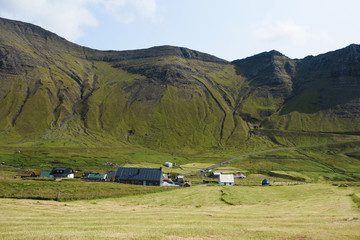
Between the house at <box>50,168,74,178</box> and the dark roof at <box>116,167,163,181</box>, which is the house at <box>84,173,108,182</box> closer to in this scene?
the dark roof at <box>116,167,163,181</box>

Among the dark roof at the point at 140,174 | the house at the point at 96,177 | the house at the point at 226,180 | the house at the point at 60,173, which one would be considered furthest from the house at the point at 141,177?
the house at the point at 226,180

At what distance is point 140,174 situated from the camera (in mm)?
111188

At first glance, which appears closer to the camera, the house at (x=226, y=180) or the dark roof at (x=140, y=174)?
the dark roof at (x=140, y=174)

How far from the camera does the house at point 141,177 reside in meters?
108

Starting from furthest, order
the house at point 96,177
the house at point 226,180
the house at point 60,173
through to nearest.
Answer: the house at point 226,180 < the house at point 60,173 < the house at point 96,177

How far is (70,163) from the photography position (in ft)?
528

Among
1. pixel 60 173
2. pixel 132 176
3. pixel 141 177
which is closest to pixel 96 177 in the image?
pixel 60 173

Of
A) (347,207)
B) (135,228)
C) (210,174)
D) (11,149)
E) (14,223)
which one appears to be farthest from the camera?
(11,149)

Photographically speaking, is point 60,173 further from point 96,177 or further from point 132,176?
point 132,176

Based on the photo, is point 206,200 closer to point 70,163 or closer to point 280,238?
point 280,238

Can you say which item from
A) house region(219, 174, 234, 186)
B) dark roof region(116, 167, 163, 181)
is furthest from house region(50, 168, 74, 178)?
house region(219, 174, 234, 186)

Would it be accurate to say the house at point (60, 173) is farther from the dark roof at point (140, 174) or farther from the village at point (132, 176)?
the dark roof at point (140, 174)

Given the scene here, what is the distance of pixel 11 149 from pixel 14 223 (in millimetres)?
192422

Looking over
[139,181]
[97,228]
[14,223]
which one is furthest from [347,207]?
[139,181]
